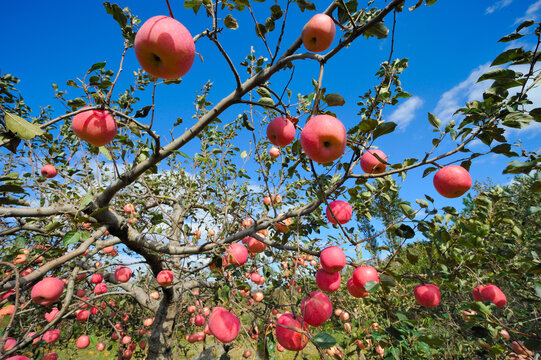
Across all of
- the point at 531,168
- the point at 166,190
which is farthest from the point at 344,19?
the point at 166,190

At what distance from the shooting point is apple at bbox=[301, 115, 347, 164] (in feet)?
4.42

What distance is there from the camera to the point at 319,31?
4.30ft

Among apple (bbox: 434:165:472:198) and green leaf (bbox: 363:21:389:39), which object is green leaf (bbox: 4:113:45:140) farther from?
apple (bbox: 434:165:472:198)

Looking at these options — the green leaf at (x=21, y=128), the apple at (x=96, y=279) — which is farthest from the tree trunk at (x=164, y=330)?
the green leaf at (x=21, y=128)

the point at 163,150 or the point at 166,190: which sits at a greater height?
the point at 166,190

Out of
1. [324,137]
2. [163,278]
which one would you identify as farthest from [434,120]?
[163,278]

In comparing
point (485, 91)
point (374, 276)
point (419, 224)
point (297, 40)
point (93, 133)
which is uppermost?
point (485, 91)

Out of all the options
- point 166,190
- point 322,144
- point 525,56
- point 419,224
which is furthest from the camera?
point 166,190

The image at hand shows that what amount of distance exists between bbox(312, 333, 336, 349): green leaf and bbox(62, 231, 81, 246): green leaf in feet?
5.87

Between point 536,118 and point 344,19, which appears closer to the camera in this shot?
point 536,118

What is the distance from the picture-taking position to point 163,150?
1499 mm

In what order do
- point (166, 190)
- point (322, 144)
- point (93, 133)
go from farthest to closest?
point (166, 190), point (93, 133), point (322, 144)

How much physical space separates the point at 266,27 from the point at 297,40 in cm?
30

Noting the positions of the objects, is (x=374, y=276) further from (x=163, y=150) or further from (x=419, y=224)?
(x=163, y=150)
